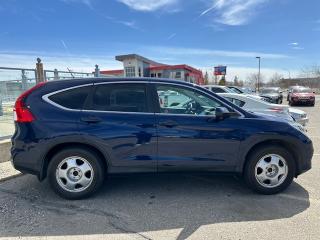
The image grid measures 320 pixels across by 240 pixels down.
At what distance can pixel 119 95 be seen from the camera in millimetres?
4172

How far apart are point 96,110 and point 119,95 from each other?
0.40 metres

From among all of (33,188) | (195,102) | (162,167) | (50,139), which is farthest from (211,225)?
(33,188)

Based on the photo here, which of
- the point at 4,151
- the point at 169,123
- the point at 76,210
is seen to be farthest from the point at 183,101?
the point at 4,151

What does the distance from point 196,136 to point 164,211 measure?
1.12 metres

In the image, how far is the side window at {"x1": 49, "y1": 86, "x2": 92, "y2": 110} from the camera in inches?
160

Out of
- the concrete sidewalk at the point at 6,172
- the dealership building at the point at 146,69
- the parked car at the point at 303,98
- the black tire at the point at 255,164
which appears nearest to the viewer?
the black tire at the point at 255,164

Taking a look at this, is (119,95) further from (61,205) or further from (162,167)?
(61,205)

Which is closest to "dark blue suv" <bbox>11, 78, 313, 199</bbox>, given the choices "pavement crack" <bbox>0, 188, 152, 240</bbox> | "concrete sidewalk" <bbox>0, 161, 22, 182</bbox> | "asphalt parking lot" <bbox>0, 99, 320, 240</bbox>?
"pavement crack" <bbox>0, 188, 152, 240</bbox>

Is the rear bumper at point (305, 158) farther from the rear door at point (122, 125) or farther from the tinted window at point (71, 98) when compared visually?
the tinted window at point (71, 98)

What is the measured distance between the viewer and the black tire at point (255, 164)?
4.20 meters

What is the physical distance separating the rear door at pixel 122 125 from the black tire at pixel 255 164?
4.63 ft

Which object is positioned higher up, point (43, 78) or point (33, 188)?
point (43, 78)

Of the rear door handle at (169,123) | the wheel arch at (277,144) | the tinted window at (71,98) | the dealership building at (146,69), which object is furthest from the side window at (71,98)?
the dealership building at (146,69)

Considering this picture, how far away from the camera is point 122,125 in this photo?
4.00 metres
